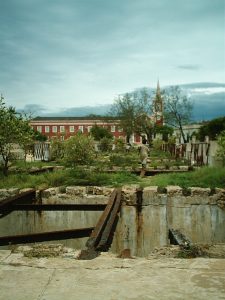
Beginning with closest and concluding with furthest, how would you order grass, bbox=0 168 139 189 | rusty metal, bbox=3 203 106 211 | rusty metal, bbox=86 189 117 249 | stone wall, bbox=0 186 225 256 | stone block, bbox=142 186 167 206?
rusty metal, bbox=86 189 117 249 < rusty metal, bbox=3 203 106 211 < stone wall, bbox=0 186 225 256 < stone block, bbox=142 186 167 206 < grass, bbox=0 168 139 189

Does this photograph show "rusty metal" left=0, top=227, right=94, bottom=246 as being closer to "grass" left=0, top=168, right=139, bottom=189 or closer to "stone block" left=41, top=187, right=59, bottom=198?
"stone block" left=41, top=187, right=59, bottom=198

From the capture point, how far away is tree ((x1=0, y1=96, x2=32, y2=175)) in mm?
12531

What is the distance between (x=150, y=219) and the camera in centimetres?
852

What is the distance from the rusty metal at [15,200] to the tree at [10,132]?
12.4 ft

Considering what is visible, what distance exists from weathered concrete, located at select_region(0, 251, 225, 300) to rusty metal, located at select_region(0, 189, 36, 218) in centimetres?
371

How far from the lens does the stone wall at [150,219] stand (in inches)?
329

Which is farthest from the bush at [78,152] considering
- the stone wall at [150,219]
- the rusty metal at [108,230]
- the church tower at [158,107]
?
the church tower at [158,107]

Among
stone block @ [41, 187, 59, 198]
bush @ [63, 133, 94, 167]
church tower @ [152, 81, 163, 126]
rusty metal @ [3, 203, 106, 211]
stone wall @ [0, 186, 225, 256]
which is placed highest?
church tower @ [152, 81, 163, 126]

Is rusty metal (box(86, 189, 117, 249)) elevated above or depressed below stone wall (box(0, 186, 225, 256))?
above

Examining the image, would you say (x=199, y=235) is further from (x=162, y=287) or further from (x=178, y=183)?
(x=162, y=287)

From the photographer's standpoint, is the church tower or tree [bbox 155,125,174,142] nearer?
the church tower

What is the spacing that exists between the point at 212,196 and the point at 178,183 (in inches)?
58.2

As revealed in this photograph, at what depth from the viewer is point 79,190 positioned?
9.11 m

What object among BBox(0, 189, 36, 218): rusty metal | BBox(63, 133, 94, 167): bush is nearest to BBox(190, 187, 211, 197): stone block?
BBox(0, 189, 36, 218): rusty metal
